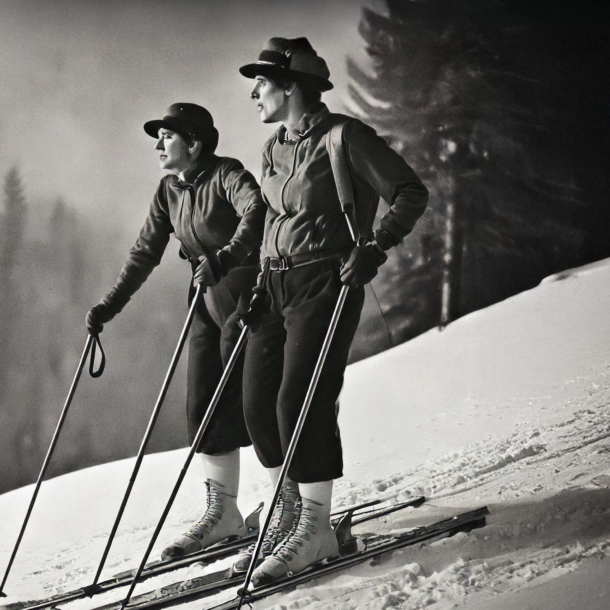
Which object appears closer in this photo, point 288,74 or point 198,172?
point 288,74

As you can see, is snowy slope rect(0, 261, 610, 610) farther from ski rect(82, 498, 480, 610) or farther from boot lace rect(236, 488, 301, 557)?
boot lace rect(236, 488, 301, 557)

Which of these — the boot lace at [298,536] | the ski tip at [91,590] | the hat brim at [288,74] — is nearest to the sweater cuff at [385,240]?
the hat brim at [288,74]

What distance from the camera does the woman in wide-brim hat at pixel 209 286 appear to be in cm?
275

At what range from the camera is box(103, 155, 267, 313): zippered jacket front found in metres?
2.62

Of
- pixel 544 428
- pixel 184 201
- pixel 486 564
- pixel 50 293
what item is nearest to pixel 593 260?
pixel 544 428

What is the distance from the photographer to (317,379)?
2377 millimetres

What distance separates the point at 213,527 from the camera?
2.78 metres

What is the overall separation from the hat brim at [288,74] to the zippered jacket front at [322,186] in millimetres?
66

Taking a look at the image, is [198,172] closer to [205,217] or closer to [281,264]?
[205,217]

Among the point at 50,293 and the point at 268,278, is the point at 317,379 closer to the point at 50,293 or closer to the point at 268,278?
the point at 268,278

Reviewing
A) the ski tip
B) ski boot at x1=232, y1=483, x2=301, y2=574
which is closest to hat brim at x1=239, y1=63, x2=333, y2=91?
ski boot at x1=232, y1=483, x2=301, y2=574

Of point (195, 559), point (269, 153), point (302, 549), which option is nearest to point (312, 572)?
point (302, 549)

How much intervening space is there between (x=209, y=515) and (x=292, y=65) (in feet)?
4.60

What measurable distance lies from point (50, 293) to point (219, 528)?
1089 millimetres
